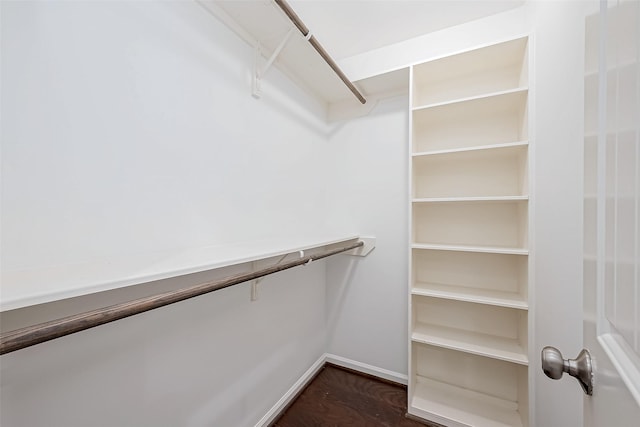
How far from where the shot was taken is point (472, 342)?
1.53 metres

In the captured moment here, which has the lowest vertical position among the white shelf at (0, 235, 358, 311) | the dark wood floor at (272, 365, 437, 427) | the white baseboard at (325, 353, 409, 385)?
the dark wood floor at (272, 365, 437, 427)

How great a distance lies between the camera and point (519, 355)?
1.38m

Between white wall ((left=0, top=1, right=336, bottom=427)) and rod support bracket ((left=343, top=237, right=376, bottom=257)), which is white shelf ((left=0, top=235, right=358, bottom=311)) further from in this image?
rod support bracket ((left=343, top=237, right=376, bottom=257))

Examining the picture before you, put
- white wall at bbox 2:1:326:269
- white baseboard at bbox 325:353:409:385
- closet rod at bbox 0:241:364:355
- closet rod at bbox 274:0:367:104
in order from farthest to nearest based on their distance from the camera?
white baseboard at bbox 325:353:409:385 → closet rod at bbox 274:0:367:104 → white wall at bbox 2:1:326:269 → closet rod at bbox 0:241:364:355

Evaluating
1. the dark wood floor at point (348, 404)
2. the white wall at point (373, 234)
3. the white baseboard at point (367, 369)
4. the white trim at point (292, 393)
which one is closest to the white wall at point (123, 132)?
the white wall at point (373, 234)

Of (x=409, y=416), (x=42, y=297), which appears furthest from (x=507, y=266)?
(x=42, y=297)

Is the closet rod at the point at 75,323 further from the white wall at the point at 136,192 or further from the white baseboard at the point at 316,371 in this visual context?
the white baseboard at the point at 316,371

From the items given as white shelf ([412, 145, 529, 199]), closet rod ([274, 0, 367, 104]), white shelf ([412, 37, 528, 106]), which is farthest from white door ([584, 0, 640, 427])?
white shelf ([412, 37, 528, 106])

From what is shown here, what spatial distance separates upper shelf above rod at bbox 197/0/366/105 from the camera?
1183 millimetres

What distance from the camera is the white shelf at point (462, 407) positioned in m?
1.44

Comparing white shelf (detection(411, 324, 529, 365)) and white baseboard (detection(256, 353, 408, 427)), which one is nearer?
white shelf (detection(411, 324, 529, 365))

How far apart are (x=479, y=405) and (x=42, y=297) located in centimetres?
A: 213

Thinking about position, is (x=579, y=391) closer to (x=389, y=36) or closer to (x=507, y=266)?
(x=507, y=266)

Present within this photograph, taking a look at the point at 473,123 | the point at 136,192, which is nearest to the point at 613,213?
the point at 136,192
